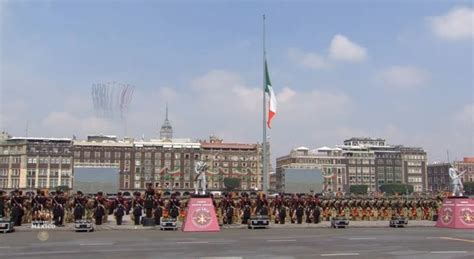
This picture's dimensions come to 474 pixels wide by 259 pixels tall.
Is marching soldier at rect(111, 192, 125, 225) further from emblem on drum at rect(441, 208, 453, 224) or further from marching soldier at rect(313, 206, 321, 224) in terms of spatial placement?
emblem on drum at rect(441, 208, 453, 224)

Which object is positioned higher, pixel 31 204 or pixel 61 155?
pixel 61 155

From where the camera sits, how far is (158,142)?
486 feet

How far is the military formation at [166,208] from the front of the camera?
2538 centimetres

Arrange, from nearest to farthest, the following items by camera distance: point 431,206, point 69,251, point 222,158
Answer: point 69,251
point 431,206
point 222,158

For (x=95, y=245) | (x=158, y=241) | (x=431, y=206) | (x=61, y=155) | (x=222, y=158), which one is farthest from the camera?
(x=222, y=158)

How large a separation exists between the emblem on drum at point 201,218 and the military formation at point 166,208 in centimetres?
360

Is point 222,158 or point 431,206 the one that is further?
point 222,158

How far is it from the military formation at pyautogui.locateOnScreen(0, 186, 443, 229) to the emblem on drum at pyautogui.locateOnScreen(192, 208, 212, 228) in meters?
3.60

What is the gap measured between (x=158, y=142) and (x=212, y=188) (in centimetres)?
2025

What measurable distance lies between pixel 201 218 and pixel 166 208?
4.94 meters

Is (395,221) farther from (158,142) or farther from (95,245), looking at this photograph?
(158,142)

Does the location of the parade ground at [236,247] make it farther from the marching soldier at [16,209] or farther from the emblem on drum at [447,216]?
the marching soldier at [16,209]

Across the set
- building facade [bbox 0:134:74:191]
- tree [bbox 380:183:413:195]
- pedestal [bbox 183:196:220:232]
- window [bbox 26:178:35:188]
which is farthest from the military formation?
tree [bbox 380:183:413:195]

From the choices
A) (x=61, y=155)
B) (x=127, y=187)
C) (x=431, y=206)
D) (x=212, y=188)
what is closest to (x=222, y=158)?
(x=212, y=188)
